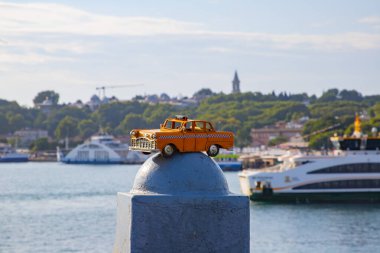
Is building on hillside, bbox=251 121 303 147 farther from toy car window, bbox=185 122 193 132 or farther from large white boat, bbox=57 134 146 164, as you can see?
toy car window, bbox=185 122 193 132

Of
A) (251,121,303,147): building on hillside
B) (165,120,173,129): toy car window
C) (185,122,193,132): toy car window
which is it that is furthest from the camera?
(251,121,303,147): building on hillside

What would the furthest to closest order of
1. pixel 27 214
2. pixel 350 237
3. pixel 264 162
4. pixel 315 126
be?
pixel 315 126 → pixel 264 162 → pixel 27 214 → pixel 350 237

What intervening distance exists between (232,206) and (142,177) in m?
0.39

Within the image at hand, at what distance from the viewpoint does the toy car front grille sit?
→ 5093 millimetres

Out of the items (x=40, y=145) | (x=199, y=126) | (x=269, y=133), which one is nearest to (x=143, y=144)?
(x=199, y=126)

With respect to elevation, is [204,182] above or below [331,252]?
above

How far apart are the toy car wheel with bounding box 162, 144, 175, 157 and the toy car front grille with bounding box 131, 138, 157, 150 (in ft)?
0.26

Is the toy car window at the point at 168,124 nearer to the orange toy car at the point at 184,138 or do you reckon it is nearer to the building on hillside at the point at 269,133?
the orange toy car at the point at 184,138

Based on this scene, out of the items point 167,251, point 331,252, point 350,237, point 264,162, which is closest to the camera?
point 167,251

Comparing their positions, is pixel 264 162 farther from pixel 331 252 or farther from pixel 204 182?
pixel 204 182

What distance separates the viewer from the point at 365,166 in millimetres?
58375

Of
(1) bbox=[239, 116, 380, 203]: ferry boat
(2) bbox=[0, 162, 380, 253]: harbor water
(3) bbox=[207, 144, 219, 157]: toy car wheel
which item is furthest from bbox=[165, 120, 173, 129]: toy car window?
(1) bbox=[239, 116, 380, 203]: ferry boat

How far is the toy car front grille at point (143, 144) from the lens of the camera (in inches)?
201

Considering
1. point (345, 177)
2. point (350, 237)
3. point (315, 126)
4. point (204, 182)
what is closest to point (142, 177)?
point (204, 182)
